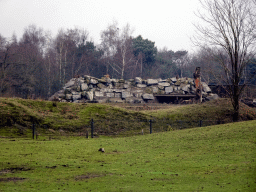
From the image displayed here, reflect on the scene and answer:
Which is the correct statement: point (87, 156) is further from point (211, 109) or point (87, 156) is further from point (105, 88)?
point (105, 88)

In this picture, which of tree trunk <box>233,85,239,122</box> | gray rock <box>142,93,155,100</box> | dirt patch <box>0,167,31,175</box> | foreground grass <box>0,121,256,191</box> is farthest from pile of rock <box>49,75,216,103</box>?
dirt patch <box>0,167,31,175</box>

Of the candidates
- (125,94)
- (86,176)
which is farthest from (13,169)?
(125,94)

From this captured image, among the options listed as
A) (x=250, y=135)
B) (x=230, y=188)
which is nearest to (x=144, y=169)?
(x=230, y=188)

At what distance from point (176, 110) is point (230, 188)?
1734 centimetres

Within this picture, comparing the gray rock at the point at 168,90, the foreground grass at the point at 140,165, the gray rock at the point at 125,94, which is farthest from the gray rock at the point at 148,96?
the foreground grass at the point at 140,165

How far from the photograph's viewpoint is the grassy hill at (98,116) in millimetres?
17625

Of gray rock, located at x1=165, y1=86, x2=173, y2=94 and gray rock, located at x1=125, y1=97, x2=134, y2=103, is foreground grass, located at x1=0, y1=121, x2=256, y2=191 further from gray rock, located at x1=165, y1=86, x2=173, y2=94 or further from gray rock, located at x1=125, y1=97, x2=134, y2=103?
gray rock, located at x1=165, y1=86, x2=173, y2=94

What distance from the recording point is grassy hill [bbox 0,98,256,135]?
17625 mm

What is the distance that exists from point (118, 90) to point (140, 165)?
28637mm

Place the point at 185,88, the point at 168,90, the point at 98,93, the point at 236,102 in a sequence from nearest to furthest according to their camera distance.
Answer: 1. the point at 236,102
2. the point at 98,93
3. the point at 185,88
4. the point at 168,90

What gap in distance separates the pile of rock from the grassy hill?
11670 millimetres

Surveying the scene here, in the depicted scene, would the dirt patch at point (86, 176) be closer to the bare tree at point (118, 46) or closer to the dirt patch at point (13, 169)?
the dirt patch at point (13, 169)

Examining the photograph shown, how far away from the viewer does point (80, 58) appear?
5978 centimetres

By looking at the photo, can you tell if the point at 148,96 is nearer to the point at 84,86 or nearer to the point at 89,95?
the point at 89,95
